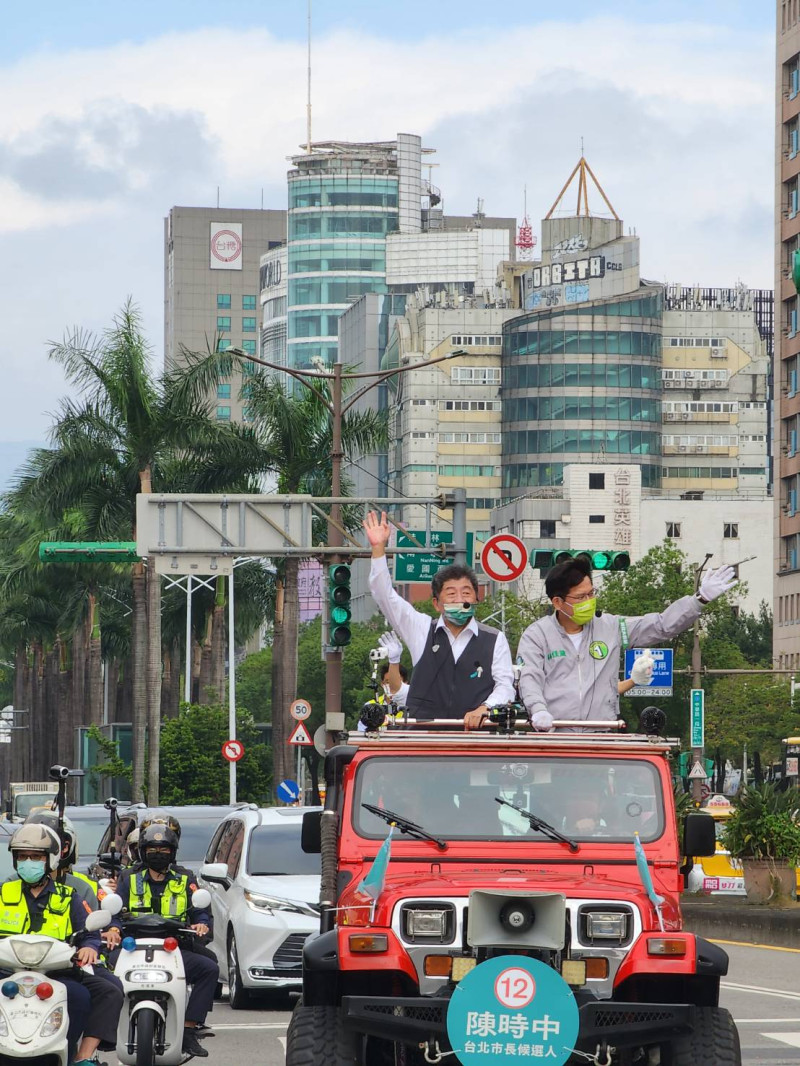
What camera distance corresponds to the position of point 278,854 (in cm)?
1725

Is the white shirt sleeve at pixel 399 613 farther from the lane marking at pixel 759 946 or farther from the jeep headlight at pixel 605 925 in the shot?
the lane marking at pixel 759 946

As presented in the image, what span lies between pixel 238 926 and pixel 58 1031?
7010 millimetres

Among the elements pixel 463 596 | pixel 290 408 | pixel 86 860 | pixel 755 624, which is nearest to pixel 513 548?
pixel 86 860

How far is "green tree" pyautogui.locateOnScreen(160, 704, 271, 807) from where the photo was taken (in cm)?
5762

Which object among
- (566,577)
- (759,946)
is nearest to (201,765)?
(759,946)

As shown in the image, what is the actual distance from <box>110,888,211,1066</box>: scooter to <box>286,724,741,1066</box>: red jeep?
146 centimetres

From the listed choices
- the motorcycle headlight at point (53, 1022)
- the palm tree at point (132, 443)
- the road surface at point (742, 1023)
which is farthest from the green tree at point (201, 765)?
the motorcycle headlight at point (53, 1022)

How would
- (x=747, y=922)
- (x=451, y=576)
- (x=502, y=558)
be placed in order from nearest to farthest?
(x=451, y=576)
(x=502, y=558)
(x=747, y=922)

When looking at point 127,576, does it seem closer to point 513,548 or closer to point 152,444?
point 152,444

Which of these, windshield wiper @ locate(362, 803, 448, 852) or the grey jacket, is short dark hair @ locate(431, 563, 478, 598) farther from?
windshield wiper @ locate(362, 803, 448, 852)

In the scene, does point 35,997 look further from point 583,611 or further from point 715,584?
point 715,584

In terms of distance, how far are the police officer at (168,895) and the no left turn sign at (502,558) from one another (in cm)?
1188

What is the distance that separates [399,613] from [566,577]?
1.33 m

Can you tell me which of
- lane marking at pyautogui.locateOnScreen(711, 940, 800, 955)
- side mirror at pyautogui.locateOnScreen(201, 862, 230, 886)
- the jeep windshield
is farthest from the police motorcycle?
lane marking at pyautogui.locateOnScreen(711, 940, 800, 955)
